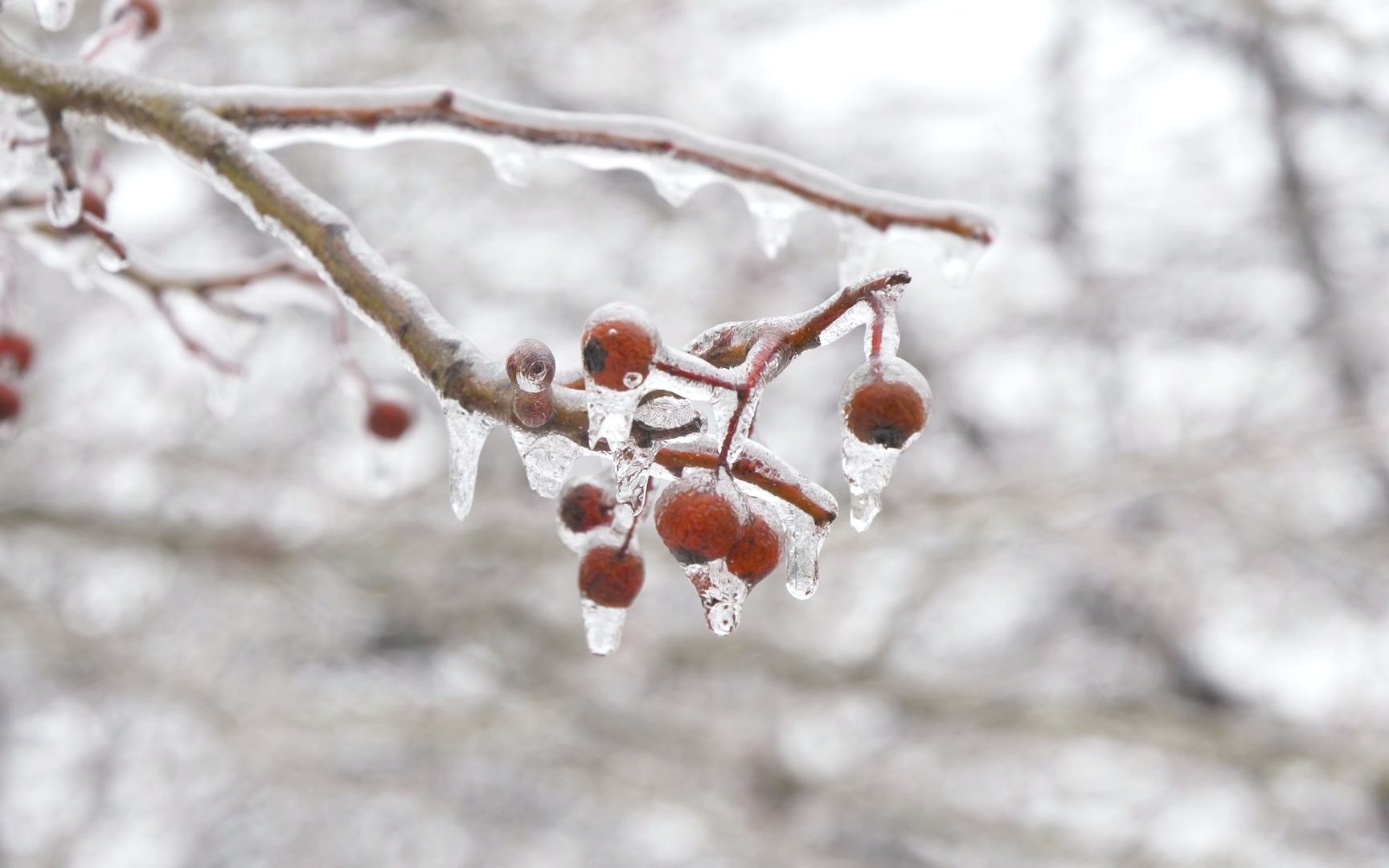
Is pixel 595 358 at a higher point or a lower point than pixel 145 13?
lower

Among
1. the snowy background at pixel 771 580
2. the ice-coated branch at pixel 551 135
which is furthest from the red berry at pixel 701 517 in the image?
the snowy background at pixel 771 580

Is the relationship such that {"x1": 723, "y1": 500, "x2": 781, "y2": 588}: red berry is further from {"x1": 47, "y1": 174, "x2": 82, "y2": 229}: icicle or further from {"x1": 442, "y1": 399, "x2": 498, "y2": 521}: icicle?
{"x1": 47, "y1": 174, "x2": 82, "y2": 229}: icicle

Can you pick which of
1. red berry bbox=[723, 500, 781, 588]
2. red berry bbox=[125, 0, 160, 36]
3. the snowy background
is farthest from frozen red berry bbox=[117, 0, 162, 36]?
the snowy background

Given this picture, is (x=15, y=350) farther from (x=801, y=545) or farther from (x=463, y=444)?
(x=801, y=545)

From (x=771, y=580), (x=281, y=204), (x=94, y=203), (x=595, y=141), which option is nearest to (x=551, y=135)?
(x=595, y=141)

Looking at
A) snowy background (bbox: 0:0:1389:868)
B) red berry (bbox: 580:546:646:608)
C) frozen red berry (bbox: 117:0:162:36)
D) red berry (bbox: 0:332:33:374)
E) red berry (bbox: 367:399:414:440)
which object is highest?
snowy background (bbox: 0:0:1389:868)

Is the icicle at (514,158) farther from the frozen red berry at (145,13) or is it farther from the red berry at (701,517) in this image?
the frozen red berry at (145,13)
